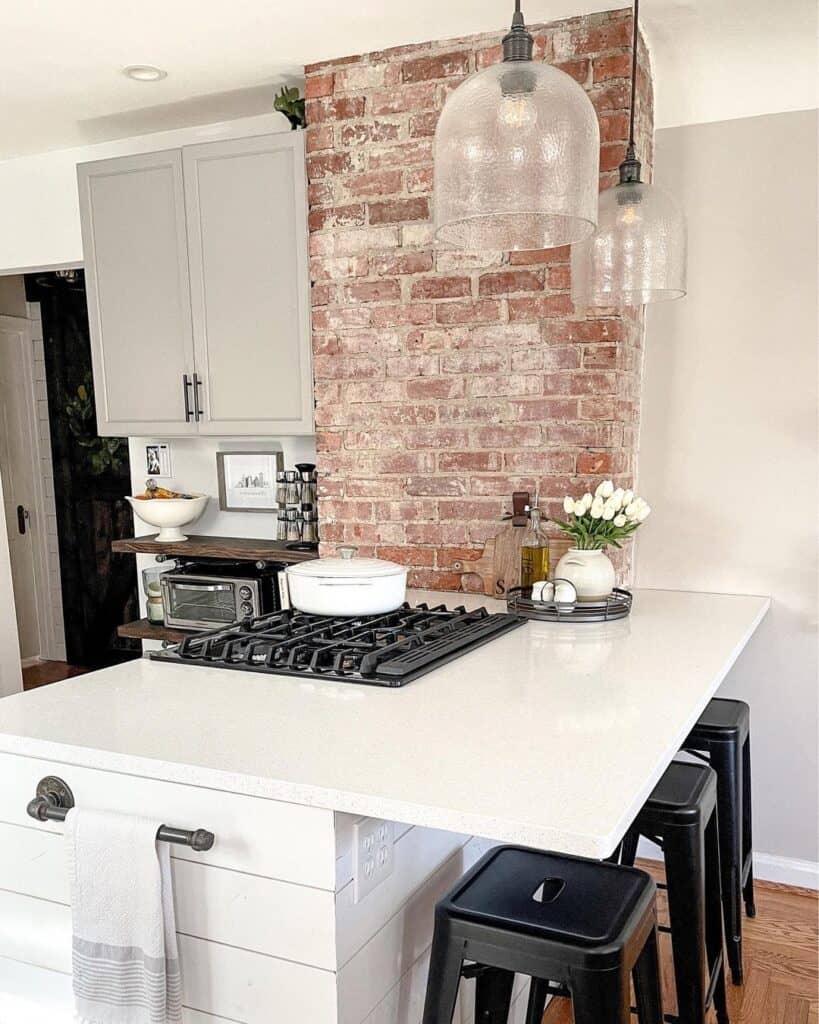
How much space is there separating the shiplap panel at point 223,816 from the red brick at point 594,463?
61.7 inches

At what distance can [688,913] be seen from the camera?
65.6 inches

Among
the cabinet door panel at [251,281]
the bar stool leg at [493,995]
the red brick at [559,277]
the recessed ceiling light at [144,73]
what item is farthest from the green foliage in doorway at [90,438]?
the bar stool leg at [493,995]

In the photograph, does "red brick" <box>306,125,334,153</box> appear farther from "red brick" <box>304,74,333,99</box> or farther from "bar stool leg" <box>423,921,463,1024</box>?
"bar stool leg" <box>423,921,463,1024</box>

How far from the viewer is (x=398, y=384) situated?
281 centimetres

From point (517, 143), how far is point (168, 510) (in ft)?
8.59

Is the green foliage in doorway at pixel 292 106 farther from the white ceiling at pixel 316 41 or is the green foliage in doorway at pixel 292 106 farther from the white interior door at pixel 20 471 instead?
the white interior door at pixel 20 471

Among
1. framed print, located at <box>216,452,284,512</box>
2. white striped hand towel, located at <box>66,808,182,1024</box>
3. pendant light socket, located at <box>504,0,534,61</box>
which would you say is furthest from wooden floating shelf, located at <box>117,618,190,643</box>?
pendant light socket, located at <box>504,0,534,61</box>

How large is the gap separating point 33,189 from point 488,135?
3.18 m

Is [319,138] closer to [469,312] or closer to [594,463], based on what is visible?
[469,312]

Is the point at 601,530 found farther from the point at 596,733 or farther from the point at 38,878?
the point at 38,878

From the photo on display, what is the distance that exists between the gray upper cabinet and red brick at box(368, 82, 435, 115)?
0.28m

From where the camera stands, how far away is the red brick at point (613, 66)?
95.3 inches

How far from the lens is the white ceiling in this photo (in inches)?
93.1

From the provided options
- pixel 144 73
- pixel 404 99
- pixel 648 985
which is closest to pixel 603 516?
pixel 648 985
